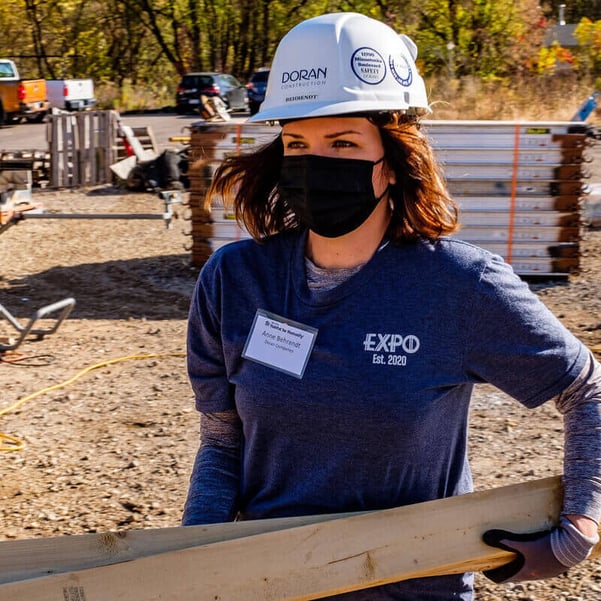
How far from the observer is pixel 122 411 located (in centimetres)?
597

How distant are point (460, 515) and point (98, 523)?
2951 mm

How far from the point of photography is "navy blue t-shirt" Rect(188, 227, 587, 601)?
1776 mm

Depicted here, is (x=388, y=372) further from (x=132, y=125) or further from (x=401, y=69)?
(x=132, y=125)

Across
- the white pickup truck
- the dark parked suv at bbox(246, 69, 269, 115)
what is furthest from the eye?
the dark parked suv at bbox(246, 69, 269, 115)

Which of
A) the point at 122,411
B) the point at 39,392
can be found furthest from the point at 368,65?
the point at 39,392

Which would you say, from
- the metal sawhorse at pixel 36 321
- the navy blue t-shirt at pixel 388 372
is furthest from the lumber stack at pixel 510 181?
the navy blue t-shirt at pixel 388 372

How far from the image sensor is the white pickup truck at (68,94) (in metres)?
31.4

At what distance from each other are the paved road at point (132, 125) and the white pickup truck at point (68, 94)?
1.28 metres

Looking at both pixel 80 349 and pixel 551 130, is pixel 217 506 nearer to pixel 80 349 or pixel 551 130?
pixel 80 349

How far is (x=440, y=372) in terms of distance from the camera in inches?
70.3

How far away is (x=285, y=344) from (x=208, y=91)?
32177 millimetres

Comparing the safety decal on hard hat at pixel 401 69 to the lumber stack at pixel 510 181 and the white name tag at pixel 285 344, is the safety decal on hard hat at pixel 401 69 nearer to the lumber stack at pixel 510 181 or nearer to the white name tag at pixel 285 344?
the white name tag at pixel 285 344

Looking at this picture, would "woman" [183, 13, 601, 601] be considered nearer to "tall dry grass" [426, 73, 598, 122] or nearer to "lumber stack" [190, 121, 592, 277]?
"lumber stack" [190, 121, 592, 277]

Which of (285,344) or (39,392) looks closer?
(285,344)
